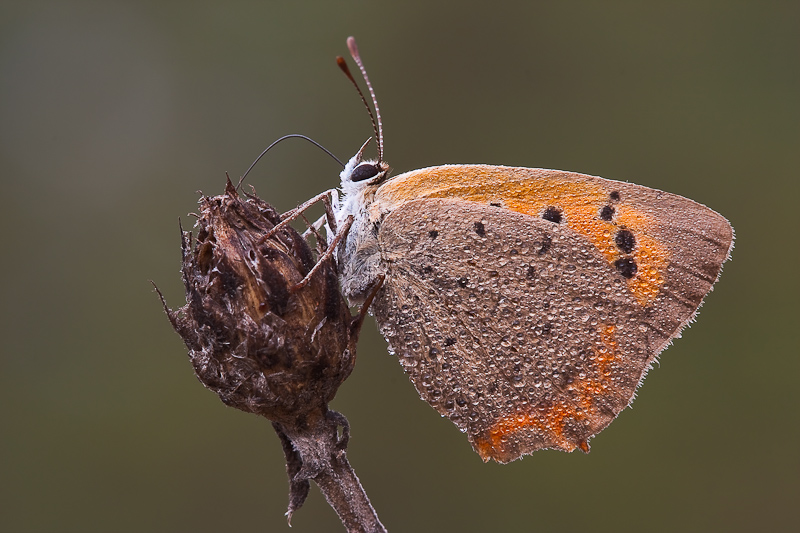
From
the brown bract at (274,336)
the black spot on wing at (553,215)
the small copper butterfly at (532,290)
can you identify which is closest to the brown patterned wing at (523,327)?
the small copper butterfly at (532,290)

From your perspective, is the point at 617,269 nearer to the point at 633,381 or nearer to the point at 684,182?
the point at 633,381

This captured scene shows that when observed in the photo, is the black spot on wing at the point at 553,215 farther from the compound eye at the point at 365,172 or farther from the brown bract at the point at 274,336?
the brown bract at the point at 274,336

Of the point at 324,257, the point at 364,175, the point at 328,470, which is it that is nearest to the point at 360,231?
the point at 364,175

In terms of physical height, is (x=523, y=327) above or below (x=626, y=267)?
below

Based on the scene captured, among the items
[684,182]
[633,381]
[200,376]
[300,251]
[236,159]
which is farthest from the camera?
[236,159]

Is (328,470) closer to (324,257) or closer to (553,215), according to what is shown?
(324,257)

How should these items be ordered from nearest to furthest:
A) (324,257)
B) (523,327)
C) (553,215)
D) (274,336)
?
(274,336), (324,257), (523,327), (553,215)

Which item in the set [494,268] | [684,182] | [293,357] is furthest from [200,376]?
[684,182]
